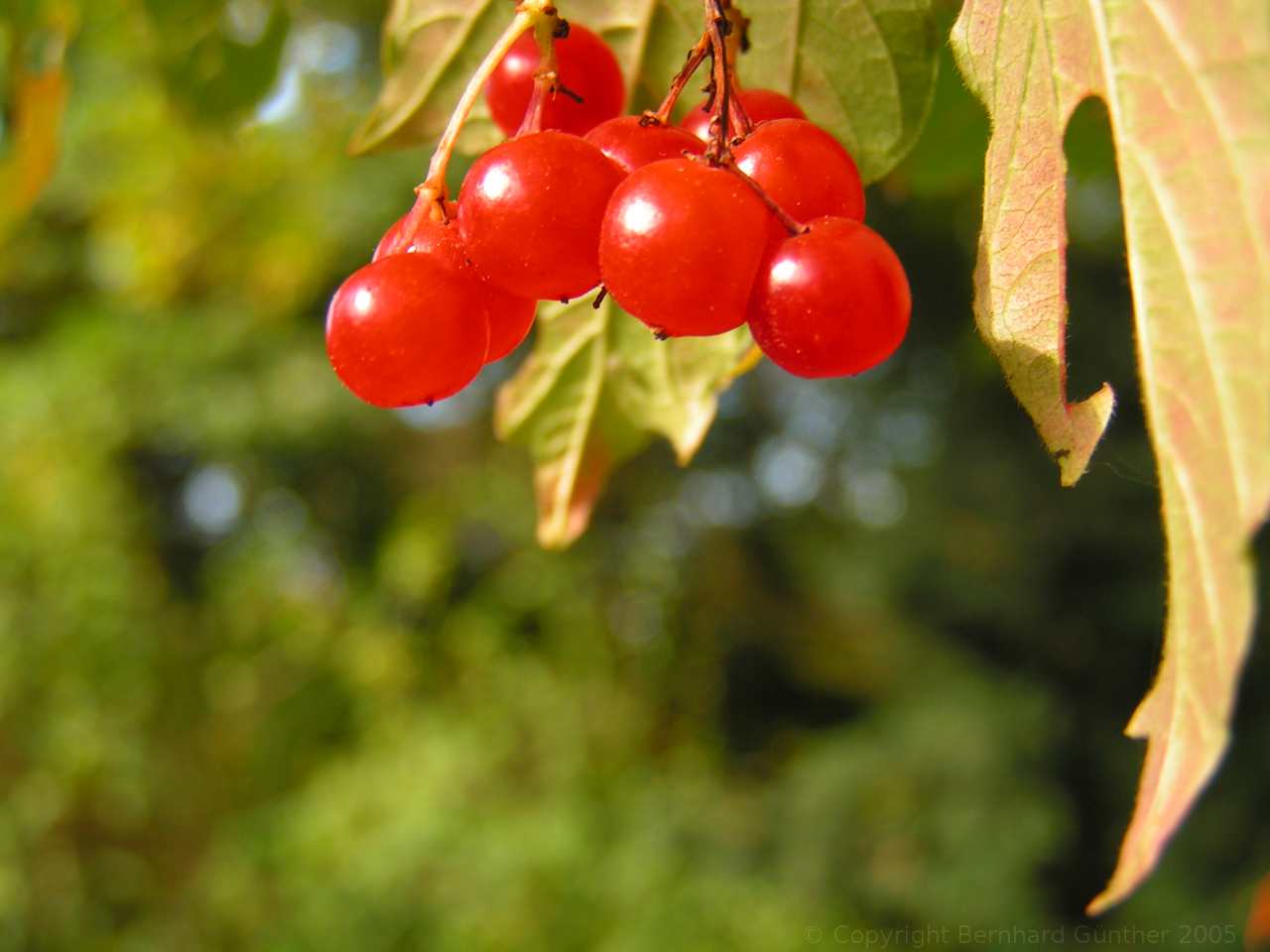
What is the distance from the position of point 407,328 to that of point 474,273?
0.05 meters

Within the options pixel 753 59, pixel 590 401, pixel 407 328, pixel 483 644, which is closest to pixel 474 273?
pixel 407 328

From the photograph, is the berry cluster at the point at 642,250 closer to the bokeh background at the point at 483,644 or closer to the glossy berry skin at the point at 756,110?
the glossy berry skin at the point at 756,110

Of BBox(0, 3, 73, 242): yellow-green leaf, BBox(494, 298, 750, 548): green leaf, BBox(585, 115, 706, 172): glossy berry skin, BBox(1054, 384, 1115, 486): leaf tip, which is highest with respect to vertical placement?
BBox(585, 115, 706, 172): glossy berry skin

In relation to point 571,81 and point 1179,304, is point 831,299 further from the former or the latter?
point 571,81

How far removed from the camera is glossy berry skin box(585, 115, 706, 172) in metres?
0.57

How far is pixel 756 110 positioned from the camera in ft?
2.10

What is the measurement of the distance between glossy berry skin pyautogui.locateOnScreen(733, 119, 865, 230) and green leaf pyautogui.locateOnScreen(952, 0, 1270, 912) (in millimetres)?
76

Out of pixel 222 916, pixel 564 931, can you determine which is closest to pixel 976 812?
pixel 564 931

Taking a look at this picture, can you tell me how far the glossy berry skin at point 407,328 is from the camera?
55 cm

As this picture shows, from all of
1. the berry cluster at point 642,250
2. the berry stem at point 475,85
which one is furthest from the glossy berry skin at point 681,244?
the berry stem at point 475,85

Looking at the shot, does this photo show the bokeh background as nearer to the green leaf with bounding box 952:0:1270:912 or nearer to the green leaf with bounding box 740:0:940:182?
the green leaf with bounding box 740:0:940:182

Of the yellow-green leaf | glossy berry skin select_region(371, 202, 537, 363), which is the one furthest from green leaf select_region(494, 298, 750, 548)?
the yellow-green leaf

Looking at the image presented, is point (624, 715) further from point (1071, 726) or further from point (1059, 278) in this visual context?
point (1059, 278)

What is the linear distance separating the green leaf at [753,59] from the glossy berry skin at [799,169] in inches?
6.4
